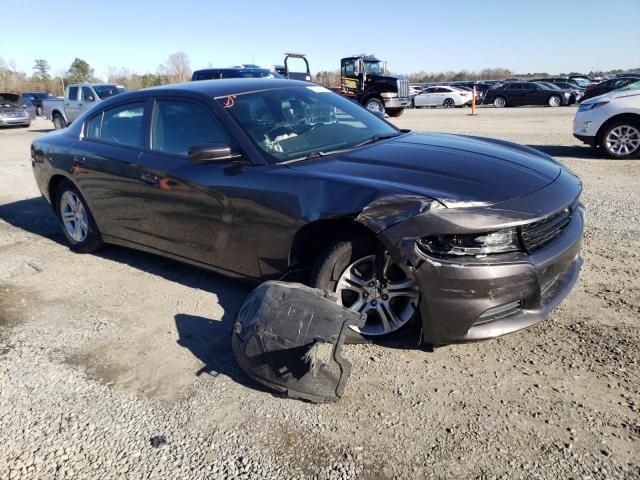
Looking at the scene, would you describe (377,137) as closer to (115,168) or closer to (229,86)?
(229,86)

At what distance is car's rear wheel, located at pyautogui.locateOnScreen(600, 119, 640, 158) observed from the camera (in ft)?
28.8

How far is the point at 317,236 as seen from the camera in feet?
10.5

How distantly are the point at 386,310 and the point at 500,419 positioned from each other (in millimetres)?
862

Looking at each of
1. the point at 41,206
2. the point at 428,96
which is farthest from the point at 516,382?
the point at 428,96

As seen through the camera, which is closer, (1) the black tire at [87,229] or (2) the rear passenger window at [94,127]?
(2) the rear passenger window at [94,127]

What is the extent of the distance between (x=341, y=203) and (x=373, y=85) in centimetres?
2124

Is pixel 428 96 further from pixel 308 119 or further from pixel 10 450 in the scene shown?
pixel 10 450

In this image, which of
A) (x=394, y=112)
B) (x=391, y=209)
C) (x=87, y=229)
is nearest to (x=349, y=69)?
(x=394, y=112)

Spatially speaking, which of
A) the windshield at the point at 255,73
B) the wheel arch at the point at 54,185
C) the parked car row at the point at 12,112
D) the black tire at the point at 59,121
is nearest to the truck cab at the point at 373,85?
the windshield at the point at 255,73

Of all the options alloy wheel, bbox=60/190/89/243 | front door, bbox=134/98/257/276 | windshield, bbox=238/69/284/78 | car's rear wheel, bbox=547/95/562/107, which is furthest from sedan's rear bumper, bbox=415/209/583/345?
car's rear wheel, bbox=547/95/562/107

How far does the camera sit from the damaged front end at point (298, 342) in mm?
2582

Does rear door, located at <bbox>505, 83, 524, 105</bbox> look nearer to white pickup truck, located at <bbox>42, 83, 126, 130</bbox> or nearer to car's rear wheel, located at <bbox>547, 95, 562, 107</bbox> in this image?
car's rear wheel, located at <bbox>547, 95, 562, 107</bbox>

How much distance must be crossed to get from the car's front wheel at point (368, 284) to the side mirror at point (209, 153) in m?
0.99

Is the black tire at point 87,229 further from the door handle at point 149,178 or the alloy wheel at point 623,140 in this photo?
the alloy wheel at point 623,140
